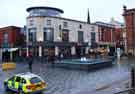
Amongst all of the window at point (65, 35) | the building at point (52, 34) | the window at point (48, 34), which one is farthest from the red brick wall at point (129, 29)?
the window at point (48, 34)

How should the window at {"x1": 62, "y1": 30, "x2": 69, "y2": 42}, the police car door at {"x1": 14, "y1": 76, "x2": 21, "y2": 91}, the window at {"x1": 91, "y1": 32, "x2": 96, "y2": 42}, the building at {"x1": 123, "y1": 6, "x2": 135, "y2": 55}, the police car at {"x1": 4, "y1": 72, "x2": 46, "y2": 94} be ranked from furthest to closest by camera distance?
the window at {"x1": 91, "y1": 32, "x2": 96, "y2": 42}
the building at {"x1": 123, "y1": 6, "x2": 135, "y2": 55}
the window at {"x1": 62, "y1": 30, "x2": 69, "y2": 42}
the police car door at {"x1": 14, "y1": 76, "x2": 21, "y2": 91}
the police car at {"x1": 4, "y1": 72, "x2": 46, "y2": 94}

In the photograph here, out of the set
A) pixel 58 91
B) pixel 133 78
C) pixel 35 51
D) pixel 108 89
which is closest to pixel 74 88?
pixel 58 91

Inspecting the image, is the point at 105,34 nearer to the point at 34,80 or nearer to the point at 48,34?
the point at 48,34

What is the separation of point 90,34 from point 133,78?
41.8 metres

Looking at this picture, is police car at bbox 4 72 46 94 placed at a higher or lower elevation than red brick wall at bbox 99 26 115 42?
lower

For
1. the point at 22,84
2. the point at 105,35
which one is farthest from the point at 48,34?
the point at 22,84

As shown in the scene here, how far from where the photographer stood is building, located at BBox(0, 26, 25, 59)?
52.4 m

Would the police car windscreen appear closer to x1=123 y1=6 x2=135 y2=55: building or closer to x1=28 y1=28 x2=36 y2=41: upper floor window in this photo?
x1=28 y1=28 x2=36 y2=41: upper floor window

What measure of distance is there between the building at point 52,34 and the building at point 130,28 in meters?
13.0

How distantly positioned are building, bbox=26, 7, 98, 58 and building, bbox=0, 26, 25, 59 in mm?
5501

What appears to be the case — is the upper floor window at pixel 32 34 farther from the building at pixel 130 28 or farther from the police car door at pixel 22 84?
the police car door at pixel 22 84

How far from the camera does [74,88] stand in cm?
1830

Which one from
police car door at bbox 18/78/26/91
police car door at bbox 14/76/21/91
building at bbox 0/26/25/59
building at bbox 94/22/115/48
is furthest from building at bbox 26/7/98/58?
police car door at bbox 18/78/26/91

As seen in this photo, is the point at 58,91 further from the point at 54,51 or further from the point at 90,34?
the point at 90,34
